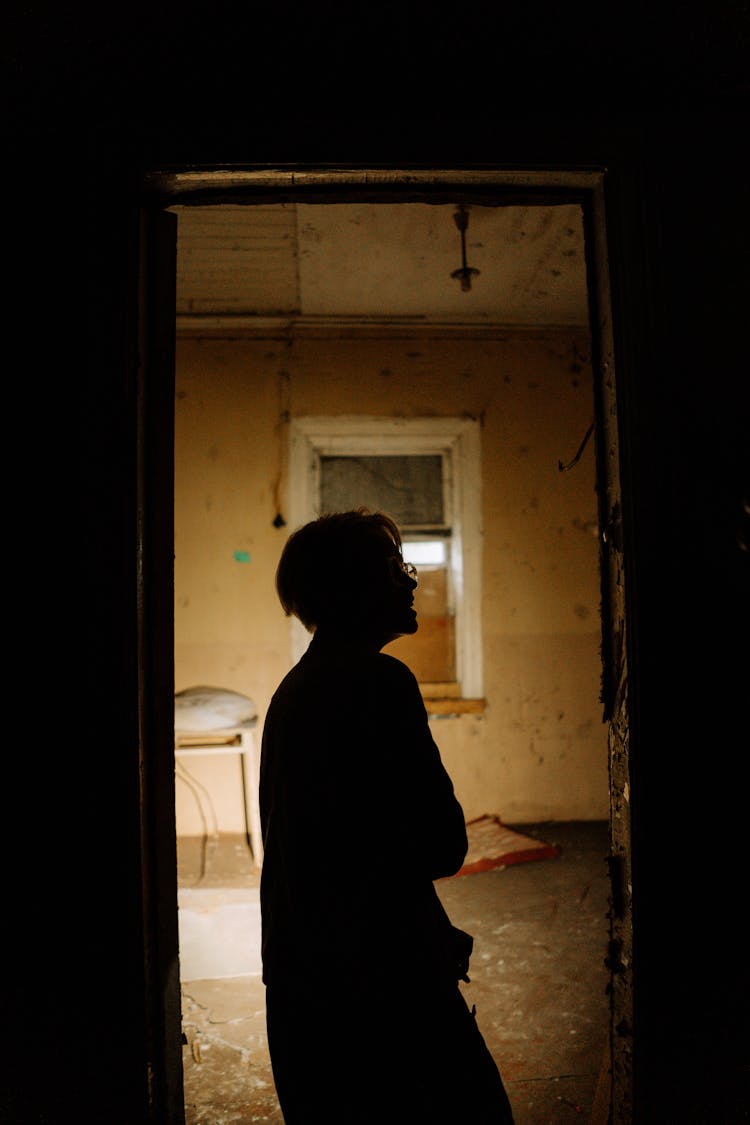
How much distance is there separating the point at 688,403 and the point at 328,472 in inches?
122

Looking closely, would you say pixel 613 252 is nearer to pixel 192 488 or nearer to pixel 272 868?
pixel 272 868

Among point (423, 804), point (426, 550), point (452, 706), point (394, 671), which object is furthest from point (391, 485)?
point (423, 804)

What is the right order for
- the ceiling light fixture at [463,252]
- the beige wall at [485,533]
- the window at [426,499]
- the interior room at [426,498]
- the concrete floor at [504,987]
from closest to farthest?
1. the concrete floor at [504,987]
2. the ceiling light fixture at [463,252]
3. the interior room at [426,498]
4. the beige wall at [485,533]
5. the window at [426,499]

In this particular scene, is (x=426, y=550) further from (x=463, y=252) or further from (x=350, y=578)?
(x=350, y=578)

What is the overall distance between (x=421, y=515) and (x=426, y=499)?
0.10 meters

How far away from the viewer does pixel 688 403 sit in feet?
3.85

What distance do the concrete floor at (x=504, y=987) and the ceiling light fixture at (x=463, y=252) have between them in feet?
8.96

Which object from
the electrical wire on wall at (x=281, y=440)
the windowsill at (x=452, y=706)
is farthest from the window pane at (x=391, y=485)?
the windowsill at (x=452, y=706)

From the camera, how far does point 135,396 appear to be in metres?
1.18

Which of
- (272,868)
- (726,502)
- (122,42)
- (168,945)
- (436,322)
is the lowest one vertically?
(168,945)

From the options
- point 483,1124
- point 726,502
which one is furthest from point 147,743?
point 726,502

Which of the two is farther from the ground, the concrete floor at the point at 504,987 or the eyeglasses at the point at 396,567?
the eyeglasses at the point at 396,567

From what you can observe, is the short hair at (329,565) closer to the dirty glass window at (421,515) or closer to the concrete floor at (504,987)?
the concrete floor at (504,987)

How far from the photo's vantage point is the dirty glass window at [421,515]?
4.16 metres
